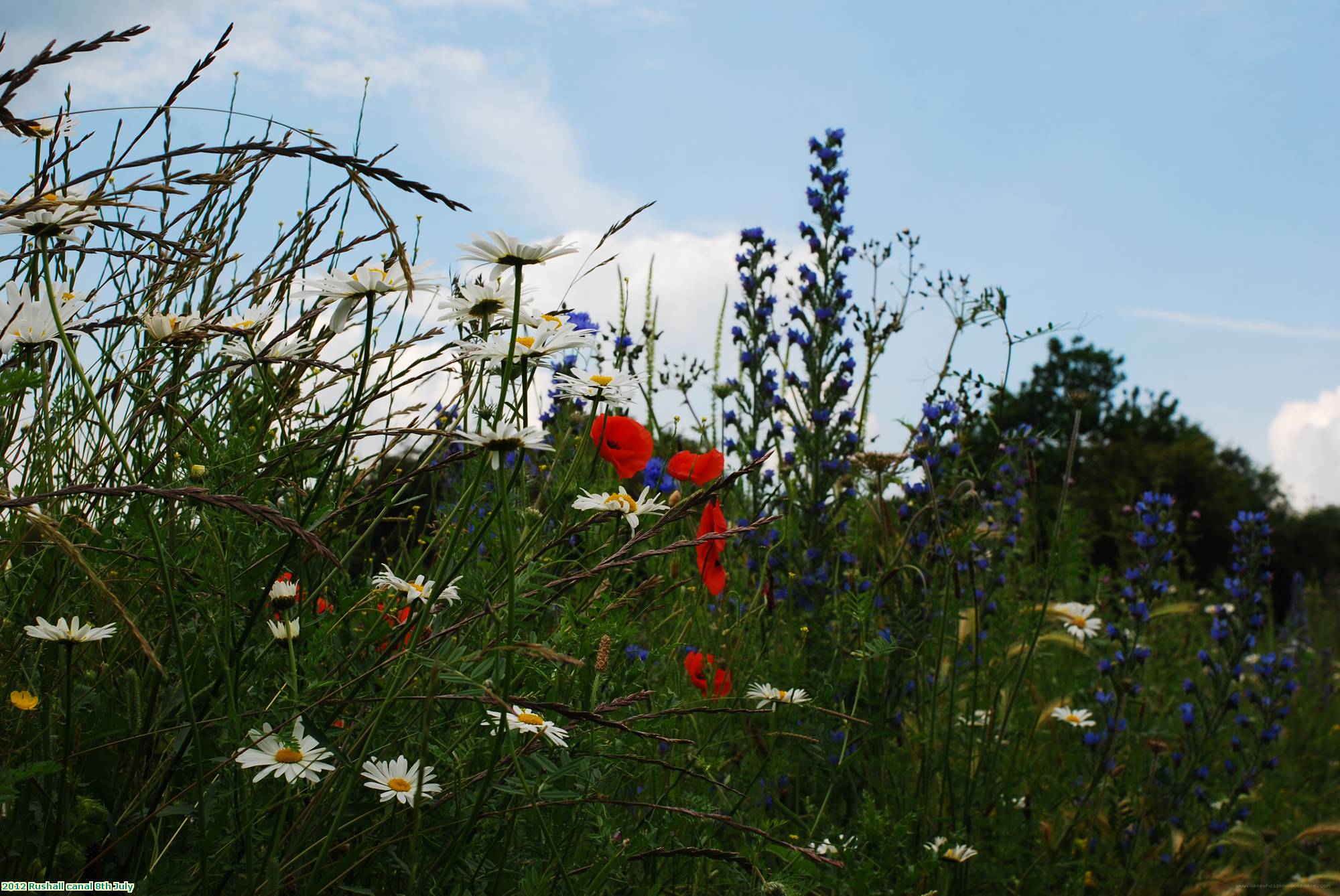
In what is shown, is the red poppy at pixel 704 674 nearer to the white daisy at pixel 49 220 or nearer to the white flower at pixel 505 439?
the white flower at pixel 505 439

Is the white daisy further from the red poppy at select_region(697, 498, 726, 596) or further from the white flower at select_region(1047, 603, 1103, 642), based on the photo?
the white flower at select_region(1047, 603, 1103, 642)

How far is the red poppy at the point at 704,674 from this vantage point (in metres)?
2.09

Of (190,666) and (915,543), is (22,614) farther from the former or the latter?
(915,543)

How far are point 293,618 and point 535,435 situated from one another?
0.57m

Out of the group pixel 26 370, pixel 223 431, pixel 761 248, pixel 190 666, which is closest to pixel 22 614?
pixel 190 666

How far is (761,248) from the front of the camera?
4.11 m

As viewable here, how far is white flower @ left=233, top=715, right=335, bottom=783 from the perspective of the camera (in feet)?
3.60

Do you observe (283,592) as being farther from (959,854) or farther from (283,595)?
(959,854)

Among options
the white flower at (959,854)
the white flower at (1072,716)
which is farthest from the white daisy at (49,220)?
the white flower at (1072,716)

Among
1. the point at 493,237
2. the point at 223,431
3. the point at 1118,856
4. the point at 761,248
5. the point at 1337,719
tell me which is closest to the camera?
the point at 493,237

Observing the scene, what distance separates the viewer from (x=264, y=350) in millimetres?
1459

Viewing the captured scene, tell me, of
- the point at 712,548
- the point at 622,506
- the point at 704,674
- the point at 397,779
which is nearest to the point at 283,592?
the point at 397,779

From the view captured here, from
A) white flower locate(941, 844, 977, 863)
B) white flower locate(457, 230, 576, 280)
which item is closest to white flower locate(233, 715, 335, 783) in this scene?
white flower locate(457, 230, 576, 280)

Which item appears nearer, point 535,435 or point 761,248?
point 535,435
